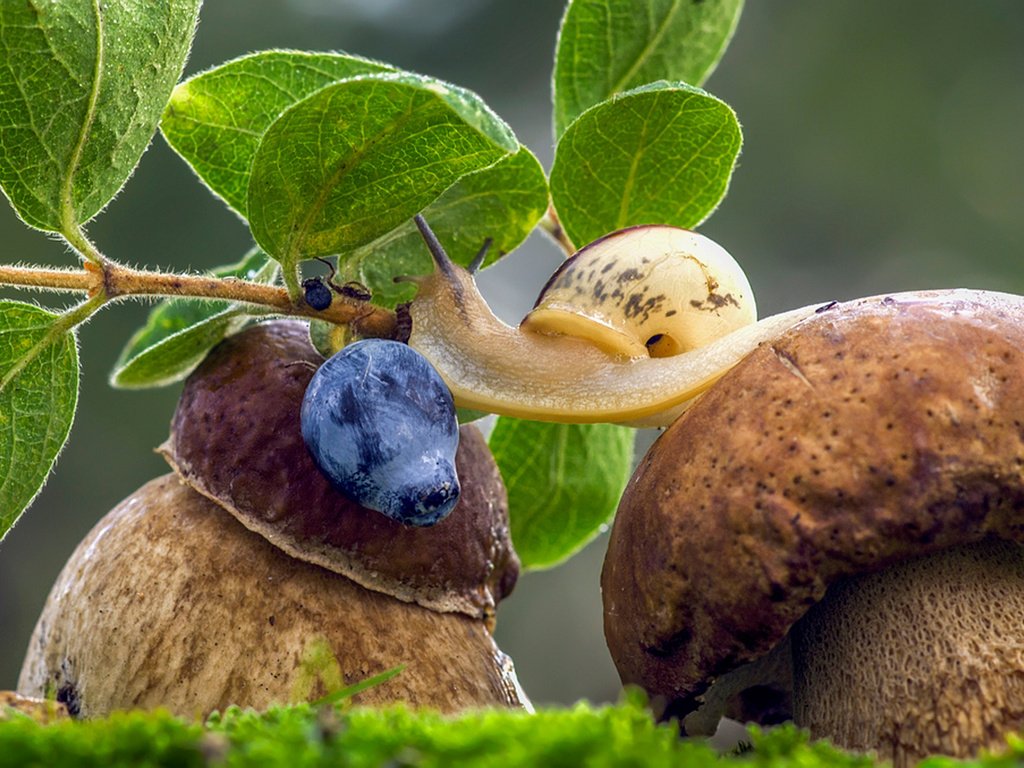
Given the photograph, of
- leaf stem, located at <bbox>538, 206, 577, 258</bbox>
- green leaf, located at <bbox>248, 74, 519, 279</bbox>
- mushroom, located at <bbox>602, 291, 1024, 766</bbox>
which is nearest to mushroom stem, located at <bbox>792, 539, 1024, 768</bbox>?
mushroom, located at <bbox>602, 291, 1024, 766</bbox>

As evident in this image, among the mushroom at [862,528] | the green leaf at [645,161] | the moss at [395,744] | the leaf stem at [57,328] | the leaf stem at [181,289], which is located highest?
the green leaf at [645,161]

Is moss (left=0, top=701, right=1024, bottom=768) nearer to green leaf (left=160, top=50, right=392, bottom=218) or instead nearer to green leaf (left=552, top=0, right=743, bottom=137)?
green leaf (left=160, top=50, right=392, bottom=218)

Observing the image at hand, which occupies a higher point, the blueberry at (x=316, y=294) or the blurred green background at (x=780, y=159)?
the blurred green background at (x=780, y=159)

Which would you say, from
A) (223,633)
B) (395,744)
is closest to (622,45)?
(223,633)

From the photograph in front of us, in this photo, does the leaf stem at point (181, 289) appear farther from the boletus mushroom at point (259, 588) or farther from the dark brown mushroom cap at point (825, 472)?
the dark brown mushroom cap at point (825, 472)

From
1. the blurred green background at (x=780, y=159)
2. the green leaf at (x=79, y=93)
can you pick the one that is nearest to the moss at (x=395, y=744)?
the green leaf at (x=79, y=93)

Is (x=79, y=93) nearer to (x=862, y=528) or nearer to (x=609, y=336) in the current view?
(x=609, y=336)
